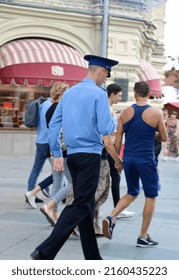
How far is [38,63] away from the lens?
18641mm

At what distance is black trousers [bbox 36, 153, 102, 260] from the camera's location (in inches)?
202

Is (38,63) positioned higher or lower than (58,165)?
higher

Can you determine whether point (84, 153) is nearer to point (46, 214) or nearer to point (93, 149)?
point (93, 149)

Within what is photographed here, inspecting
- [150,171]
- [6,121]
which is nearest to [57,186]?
[150,171]

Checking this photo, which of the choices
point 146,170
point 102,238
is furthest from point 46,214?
point 146,170

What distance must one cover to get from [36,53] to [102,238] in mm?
12645

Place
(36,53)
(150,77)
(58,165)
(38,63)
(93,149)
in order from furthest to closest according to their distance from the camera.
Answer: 1. (150,77)
2. (36,53)
3. (38,63)
4. (58,165)
5. (93,149)

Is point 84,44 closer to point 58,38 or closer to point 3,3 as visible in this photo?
point 58,38

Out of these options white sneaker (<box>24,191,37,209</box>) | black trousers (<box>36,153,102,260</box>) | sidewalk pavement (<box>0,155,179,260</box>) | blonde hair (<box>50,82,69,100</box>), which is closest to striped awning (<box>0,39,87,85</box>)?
sidewalk pavement (<box>0,155,179,260</box>)

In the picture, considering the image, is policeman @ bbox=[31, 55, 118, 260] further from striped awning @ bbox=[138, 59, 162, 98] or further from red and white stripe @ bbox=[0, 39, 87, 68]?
striped awning @ bbox=[138, 59, 162, 98]

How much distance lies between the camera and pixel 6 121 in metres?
19.5

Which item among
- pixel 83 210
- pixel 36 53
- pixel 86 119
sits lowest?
pixel 83 210

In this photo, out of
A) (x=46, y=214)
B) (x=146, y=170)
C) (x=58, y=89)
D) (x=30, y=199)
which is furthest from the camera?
(x=30, y=199)
